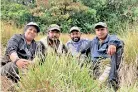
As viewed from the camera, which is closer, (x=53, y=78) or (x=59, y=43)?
(x=53, y=78)

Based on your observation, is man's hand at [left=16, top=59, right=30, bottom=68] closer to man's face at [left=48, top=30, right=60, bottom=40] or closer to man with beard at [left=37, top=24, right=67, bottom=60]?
man with beard at [left=37, top=24, right=67, bottom=60]

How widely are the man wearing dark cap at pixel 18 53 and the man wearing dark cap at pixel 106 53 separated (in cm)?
88

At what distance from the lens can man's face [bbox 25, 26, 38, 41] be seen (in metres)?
4.80

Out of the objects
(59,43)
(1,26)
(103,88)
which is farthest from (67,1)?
(103,88)

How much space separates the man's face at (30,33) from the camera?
480 centimetres

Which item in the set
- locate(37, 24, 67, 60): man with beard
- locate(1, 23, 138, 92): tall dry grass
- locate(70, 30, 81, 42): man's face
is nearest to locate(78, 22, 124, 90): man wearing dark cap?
locate(37, 24, 67, 60): man with beard

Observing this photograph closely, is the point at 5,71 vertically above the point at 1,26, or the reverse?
the point at 1,26

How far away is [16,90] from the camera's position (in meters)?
3.78

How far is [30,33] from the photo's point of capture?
4.82 meters

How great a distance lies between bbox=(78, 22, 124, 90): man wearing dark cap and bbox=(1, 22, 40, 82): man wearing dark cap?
0.88 metres

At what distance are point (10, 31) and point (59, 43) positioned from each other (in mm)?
2664

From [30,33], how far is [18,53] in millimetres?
363

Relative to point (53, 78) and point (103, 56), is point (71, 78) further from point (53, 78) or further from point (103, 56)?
point (103, 56)

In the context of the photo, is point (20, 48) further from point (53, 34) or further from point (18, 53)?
point (53, 34)
